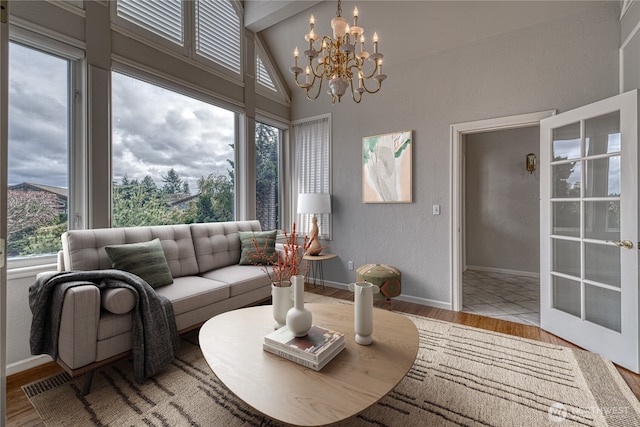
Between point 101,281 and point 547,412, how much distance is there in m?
2.80

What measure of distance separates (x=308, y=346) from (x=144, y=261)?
5.46ft

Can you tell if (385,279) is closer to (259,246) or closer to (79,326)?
(259,246)

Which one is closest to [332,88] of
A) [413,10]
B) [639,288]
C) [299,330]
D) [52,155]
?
[299,330]

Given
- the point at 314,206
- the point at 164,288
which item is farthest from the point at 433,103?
the point at 164,288

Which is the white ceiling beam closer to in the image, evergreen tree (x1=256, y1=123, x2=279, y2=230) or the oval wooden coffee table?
evergreen tree (x1=256, y1=123, x2=279, y2=230)

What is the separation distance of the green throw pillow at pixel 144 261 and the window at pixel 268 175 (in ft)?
6.01

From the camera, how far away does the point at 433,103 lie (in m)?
3.38

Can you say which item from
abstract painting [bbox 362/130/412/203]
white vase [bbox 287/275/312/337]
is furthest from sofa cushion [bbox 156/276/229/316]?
abstract painting [bbox 362/130/412/203]

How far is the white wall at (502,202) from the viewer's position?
484 centimetres

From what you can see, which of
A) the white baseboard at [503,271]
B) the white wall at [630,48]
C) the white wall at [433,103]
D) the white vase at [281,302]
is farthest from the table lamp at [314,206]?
the white baseboard at [503,271]

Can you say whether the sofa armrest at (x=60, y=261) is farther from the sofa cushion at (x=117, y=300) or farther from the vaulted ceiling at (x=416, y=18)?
the vaulted ceiling at (x=416, y=18)

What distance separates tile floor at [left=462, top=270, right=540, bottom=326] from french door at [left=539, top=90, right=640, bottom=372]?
401 millimetres

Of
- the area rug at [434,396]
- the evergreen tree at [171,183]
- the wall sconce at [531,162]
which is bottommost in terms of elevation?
the area rug at [434,396]

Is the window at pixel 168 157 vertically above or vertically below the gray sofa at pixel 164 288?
above
